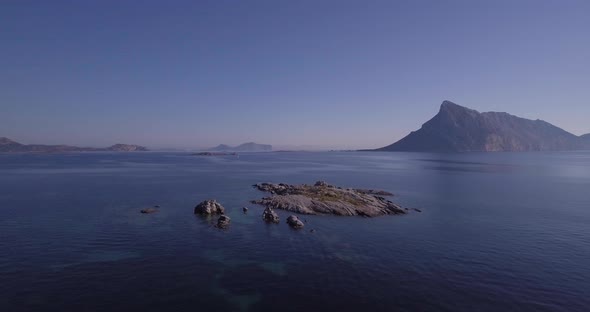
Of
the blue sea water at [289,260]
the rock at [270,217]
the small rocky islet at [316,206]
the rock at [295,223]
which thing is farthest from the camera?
the small rocky islet at [316,206]

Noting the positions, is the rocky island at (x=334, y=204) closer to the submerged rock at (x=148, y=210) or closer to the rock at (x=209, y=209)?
the rock at (x=209, y=209)

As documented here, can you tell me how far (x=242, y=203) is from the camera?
9300cm

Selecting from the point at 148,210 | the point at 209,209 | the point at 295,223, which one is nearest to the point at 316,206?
the point at 295,223

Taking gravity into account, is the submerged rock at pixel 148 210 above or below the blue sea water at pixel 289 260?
above

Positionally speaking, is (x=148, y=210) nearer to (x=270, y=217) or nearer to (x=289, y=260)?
(x=270, y=217)

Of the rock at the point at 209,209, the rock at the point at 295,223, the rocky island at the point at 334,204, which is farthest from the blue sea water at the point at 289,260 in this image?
the rocky island at the point at 334,204

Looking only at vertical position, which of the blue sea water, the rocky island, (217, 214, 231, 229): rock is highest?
the rocky island

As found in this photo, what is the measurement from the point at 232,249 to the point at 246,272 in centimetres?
1006

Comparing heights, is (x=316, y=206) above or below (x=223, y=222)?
above

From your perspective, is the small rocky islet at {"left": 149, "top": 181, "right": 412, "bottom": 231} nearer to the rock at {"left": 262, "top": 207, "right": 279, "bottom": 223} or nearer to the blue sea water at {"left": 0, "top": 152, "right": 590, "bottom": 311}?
the rock at {"left": 262, "top": 207, "right": 279, "bottom": 223}

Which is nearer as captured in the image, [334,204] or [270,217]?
[270,217]

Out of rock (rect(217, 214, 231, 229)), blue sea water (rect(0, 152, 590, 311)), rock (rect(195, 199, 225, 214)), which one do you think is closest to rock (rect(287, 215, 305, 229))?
blue sea water (rect(0, 152, 590, 311))

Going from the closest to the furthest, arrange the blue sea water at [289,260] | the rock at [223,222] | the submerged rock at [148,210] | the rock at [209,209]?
the blue sea water at [289,260]
the rock at [223,222]
the rock at [209,209]
the submerged rock at [148,210]

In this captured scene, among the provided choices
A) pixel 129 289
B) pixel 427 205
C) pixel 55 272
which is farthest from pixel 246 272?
pixel 427 205
